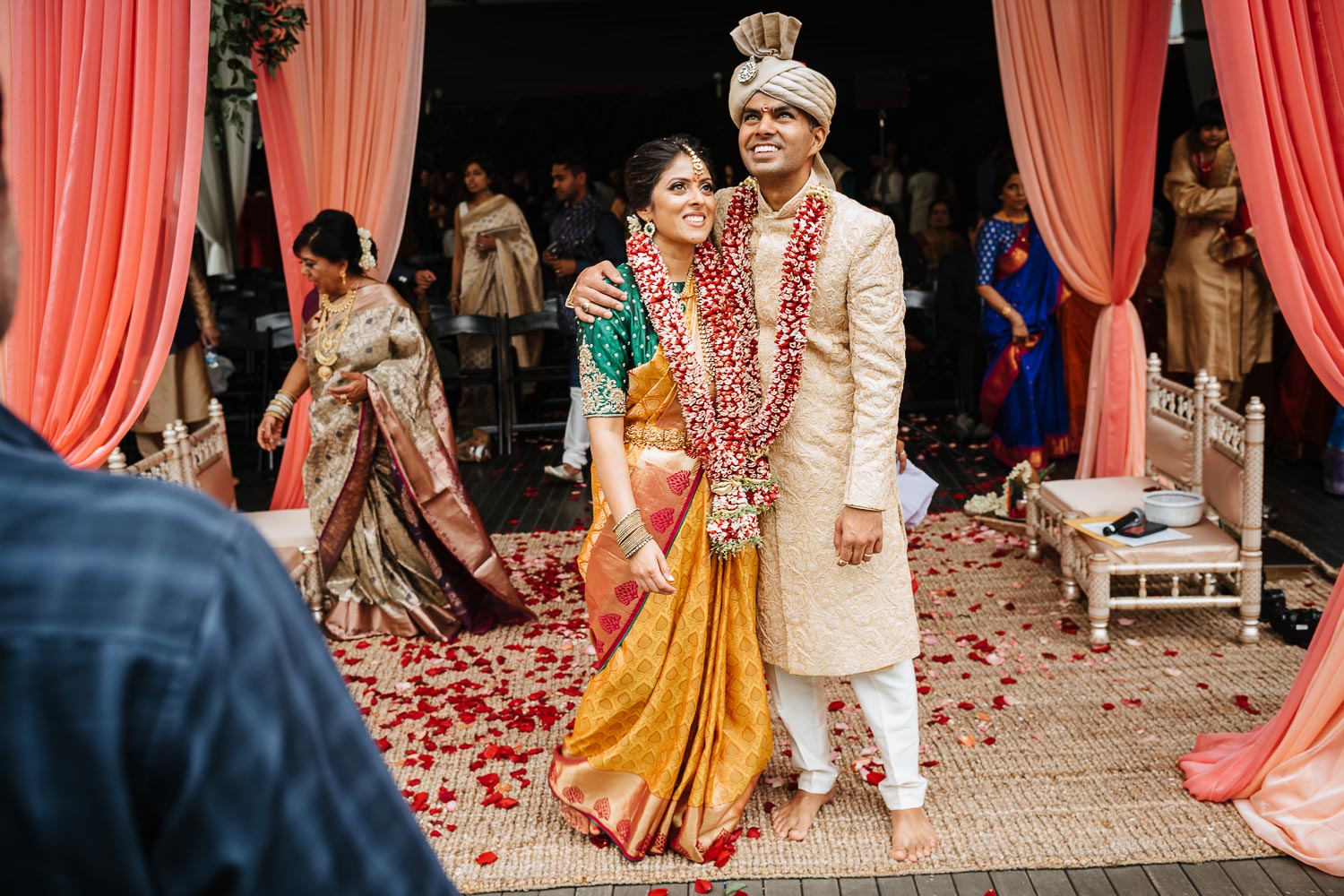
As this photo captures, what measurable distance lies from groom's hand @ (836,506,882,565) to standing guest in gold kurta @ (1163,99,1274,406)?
3.52 metres

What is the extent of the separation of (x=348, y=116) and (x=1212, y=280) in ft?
12.7

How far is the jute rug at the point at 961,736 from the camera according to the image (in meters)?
2.76

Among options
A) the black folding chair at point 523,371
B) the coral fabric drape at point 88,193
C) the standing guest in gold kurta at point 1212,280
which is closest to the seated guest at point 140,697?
the coral fabric drape at point 88,193

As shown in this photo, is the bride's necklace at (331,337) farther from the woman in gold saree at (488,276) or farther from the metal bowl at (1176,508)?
the woman in gold saree at (488,276)

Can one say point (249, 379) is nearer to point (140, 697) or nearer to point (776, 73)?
point (776, 73)

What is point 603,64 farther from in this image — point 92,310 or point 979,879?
point 979,879

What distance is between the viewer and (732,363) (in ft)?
8.71

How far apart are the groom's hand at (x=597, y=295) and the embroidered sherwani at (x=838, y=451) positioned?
30 cm

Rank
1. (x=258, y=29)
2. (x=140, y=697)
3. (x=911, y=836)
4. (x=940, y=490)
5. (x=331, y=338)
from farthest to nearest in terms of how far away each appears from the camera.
A: (x=940, y=490) < (x=258, y=29) < (x=331, y=338) < (x=911, y=836) < (x=140, y=697)

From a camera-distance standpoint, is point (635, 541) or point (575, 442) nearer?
point (635, 541)

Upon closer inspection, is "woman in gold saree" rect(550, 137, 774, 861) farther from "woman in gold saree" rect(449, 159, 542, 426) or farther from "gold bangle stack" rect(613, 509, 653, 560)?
"woman in gold saree" rect(449, 159, 542, 426)

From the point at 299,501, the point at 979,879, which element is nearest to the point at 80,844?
the point at 979,879

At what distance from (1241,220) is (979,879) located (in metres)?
4.06

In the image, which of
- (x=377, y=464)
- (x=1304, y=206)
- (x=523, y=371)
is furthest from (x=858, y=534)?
(x=523, y=371)
